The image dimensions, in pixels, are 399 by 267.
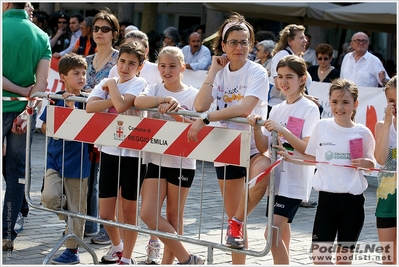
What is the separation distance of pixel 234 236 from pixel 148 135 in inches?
42.0

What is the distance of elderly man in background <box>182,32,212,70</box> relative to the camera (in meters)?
13.3

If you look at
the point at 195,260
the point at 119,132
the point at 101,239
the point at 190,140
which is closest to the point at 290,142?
the point at 190,140

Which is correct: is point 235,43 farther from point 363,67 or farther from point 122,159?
point 363,67

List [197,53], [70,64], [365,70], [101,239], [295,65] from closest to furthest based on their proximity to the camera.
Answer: [295,65] < [70,64] < [101,239] < [365,70] < [197,53]

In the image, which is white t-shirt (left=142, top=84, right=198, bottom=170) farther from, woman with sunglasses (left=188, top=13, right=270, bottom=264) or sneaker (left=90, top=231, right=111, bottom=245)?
sneaker (left=90, top=231, right=111, bottom=245)

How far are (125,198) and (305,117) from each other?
1706mm

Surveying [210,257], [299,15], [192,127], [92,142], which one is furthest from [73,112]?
[299,15]

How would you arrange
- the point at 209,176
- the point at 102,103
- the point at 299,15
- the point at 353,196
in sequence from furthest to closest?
the point at 299,15 → the point at 209,176 → the point at 102,103 → the point at 353,196

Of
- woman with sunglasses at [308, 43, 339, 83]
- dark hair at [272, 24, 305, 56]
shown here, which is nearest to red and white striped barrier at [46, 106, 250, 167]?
dark hair at [272, 24, 305, 56]

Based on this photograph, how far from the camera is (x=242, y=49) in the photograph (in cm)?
564

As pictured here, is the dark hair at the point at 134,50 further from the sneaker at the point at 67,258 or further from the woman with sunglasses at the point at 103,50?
the sneaker at the point at 67,258

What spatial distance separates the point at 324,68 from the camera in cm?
1159

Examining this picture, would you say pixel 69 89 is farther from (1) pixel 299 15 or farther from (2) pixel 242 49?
(1) pixel 299 15

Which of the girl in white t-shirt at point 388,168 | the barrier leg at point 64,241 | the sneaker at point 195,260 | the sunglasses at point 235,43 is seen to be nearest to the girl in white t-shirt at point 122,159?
the barrier leg at point 64,241
